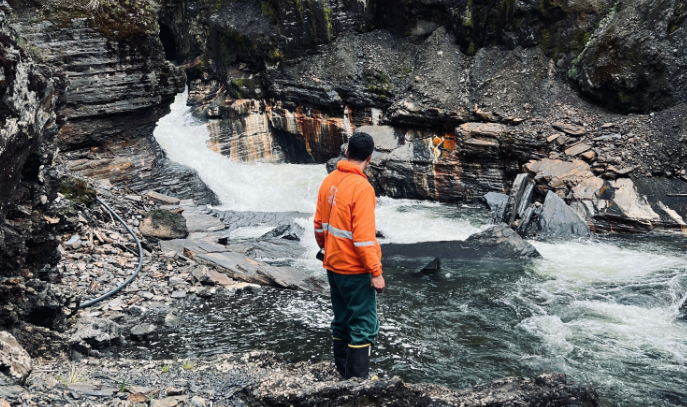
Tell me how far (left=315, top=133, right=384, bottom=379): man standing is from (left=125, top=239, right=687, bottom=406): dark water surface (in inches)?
59.4

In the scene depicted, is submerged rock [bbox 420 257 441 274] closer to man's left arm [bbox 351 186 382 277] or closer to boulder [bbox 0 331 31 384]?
man's left arm [bbox 351 186 382 277]

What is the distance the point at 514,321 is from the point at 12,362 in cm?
561

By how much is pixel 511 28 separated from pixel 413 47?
12.2 feet

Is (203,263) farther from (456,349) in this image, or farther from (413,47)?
(413,47)

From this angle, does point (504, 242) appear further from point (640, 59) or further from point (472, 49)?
point (472, 49)

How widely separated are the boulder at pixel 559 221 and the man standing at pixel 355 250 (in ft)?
28.9

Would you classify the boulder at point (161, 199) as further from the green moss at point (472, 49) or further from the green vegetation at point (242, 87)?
the green moss at point (472, 49)

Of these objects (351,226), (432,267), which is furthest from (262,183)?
(351,226)

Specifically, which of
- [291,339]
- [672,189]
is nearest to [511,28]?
[672,189]

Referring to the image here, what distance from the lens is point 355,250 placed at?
159 inches

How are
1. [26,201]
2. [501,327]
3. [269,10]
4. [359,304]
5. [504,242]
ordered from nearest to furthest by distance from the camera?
[359,304] → [26,201] → [501,327] → [504,242] → [269,10]

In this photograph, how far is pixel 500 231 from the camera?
1104 cm

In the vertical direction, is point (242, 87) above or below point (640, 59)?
below

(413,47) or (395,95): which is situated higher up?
(413,47)
